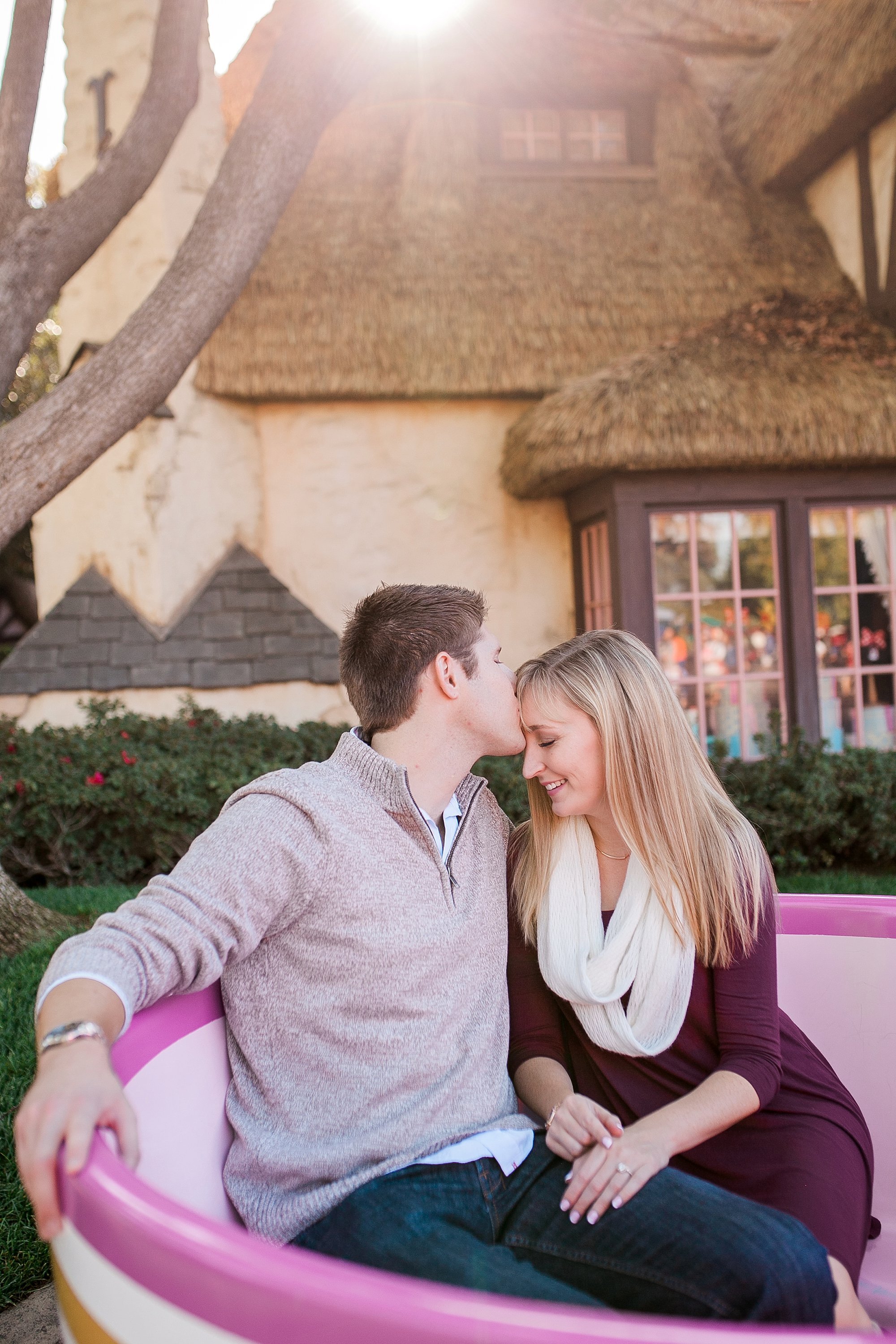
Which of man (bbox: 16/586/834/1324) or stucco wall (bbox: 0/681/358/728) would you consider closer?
man (bbox: 16/586/834/1324)

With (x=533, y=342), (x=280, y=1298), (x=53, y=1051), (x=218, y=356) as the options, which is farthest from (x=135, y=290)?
(x=280, y=1298)

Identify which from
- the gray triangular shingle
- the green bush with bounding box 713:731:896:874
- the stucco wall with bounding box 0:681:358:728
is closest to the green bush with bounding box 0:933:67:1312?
the stucco wall with bounding box 0:681:358:728

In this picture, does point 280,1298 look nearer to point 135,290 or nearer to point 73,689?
point 73,689

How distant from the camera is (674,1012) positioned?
6.11 ft

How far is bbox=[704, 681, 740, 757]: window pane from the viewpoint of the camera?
6824mm

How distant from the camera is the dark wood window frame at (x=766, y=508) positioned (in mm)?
6340

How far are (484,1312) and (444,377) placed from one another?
6502 millimetres

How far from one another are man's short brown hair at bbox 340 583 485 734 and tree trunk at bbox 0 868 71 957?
2207 millimetres

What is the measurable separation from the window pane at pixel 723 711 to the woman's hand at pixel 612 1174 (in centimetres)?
539

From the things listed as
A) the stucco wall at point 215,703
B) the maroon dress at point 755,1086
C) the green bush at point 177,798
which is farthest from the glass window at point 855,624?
the maroon dress at point 755,1086

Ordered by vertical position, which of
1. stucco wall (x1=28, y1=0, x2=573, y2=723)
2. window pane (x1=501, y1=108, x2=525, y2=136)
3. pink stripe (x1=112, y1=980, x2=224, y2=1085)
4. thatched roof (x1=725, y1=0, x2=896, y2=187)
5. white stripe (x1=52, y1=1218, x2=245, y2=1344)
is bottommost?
white stripe (x1=52, y1=1218, x2=245, y2=1344)

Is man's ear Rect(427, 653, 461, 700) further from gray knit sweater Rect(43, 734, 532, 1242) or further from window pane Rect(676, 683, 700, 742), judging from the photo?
window pane Rect(676, 683, 700, 742)

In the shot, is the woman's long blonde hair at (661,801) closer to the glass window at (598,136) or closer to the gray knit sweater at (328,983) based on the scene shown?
the gray knit sweater at (328,983)

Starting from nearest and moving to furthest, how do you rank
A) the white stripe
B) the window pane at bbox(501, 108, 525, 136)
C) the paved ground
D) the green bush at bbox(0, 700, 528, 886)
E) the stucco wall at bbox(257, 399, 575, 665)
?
the white stripe
the paved ground
the green bush at bbox(0, 700, 528, 886)
the stucco wall at bbox(257, 399, 575, 665)
the window pane at bbox(501, 108, 525, 136)
